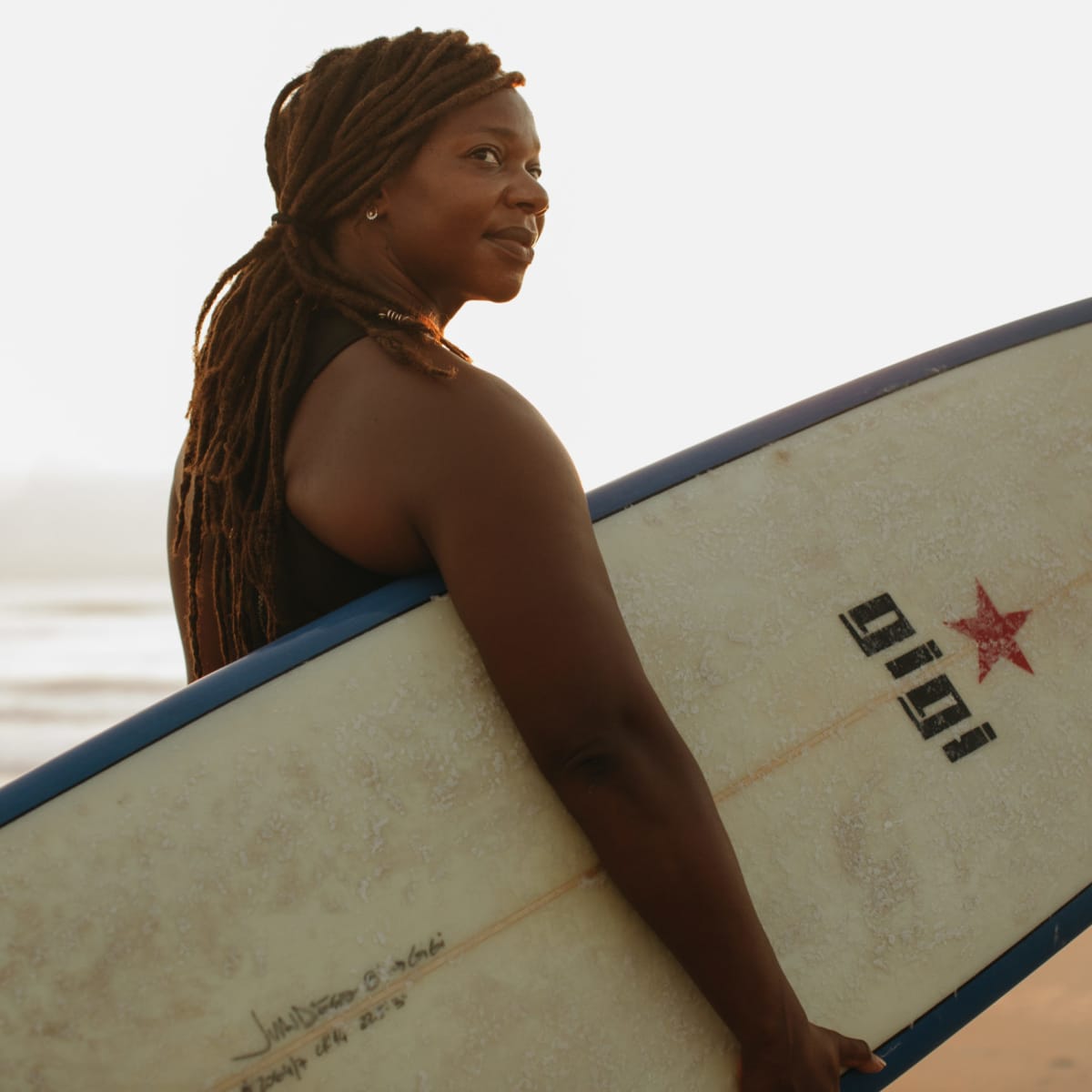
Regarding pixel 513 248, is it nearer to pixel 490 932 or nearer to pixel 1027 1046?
pixel 490 932

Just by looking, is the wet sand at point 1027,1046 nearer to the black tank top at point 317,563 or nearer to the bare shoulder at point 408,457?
the black tank top at point 317,563

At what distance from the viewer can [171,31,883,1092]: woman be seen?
48.0 inches

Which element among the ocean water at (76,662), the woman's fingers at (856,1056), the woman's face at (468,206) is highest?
the ocean water at (76,662)

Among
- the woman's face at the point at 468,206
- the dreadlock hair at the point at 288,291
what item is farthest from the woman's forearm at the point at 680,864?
the woman's face at the point at 468,206

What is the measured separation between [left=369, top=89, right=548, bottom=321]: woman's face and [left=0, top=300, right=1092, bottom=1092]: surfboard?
38 centimetres

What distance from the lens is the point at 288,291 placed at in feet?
4.83

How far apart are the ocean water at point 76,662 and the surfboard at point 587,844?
457 cm

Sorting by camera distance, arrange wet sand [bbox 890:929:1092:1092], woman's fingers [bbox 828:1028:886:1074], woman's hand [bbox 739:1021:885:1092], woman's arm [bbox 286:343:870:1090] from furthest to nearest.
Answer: wet sand [bbox 890:929:1092:1092], woman's fingers [bbox 828:1028:886:1074], woman's hand [bbox 739:1021:885:1092], woman's arm [bbox 286:343:870:1090]

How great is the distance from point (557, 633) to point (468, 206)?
56 centimetres

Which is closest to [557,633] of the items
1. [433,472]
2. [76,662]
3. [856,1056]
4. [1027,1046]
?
[433,472]

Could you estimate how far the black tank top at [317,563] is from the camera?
1.39 m

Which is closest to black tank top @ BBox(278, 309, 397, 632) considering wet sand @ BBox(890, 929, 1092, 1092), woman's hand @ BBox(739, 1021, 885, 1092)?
woman's hand @ BBox(739, 1021, 885, 1092)

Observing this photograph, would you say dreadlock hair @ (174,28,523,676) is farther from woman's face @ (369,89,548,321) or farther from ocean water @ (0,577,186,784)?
ocean water @ (0,577,186,784)

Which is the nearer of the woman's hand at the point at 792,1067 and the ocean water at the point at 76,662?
the woman's hand at the point at 792,1067
